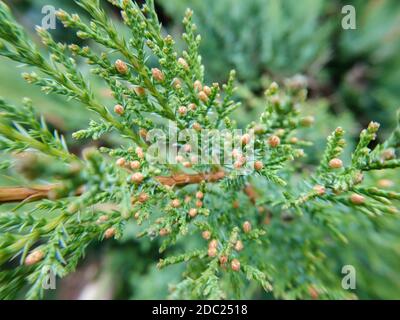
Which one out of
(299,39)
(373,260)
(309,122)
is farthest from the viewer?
(299,39)

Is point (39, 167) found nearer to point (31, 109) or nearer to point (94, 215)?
point (31, 109)

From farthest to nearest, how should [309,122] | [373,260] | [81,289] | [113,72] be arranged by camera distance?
[81,289], [373,260], [113,72], [309,122]

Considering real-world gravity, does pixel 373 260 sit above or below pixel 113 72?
below

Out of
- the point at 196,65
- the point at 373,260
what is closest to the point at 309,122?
the point at 196,65

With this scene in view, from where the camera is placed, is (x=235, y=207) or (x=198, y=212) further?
(x=235, y=207)

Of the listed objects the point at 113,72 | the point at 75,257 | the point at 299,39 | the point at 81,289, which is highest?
the point at 299,39

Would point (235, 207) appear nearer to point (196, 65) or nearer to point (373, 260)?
point (196, 65)
